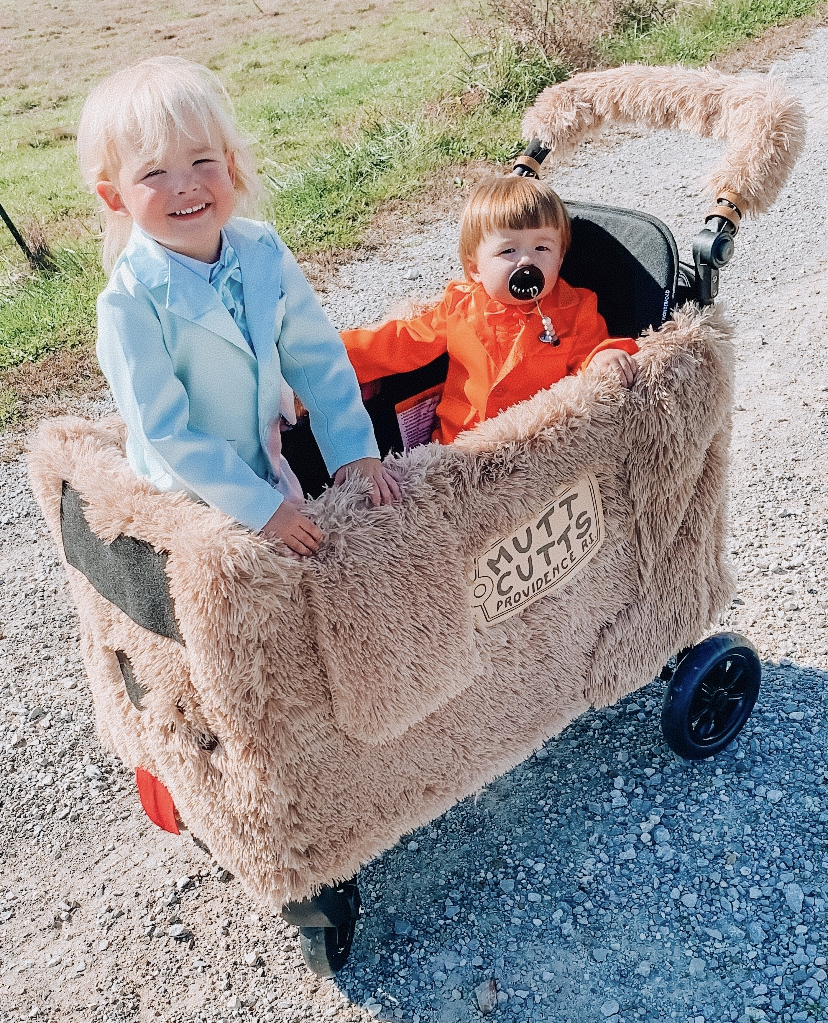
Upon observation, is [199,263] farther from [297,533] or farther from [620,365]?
[620,365]

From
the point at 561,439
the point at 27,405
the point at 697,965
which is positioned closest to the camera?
the point at 561,439

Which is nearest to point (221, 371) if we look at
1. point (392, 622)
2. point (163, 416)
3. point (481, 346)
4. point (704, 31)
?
point (163, 416)

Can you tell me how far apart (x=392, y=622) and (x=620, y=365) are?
0.66m

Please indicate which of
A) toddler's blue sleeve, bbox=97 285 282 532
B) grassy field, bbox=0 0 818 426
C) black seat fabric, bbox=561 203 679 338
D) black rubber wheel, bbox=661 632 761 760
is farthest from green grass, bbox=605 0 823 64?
toddler's blue sleeve, bbox=97 285 282 532

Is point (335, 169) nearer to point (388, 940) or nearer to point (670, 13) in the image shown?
point (670, 13)

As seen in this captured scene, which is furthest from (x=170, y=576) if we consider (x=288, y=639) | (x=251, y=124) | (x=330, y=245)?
(x=251, y=124)

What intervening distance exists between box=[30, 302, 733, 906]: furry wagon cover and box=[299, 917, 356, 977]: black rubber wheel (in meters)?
0.21

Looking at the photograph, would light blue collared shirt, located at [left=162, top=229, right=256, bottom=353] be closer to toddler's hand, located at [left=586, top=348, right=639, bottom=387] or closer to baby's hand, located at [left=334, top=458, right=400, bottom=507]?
baby's hand, located at [left=334, top=458, right=400, bottom=507]

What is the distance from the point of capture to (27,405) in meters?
3.96

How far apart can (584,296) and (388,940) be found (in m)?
1.53

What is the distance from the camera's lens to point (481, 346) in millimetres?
2240

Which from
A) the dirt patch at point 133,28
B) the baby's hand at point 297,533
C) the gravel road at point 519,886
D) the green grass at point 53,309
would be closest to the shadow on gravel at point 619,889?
the gravel road at point 519,886

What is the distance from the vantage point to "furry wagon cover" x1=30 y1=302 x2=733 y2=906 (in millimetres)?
1405

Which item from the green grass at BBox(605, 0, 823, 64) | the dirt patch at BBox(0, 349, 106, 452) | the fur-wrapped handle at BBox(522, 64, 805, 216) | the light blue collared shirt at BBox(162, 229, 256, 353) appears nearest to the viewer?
the light blue collared shirt at BBox(162, 229, 256, 353)
